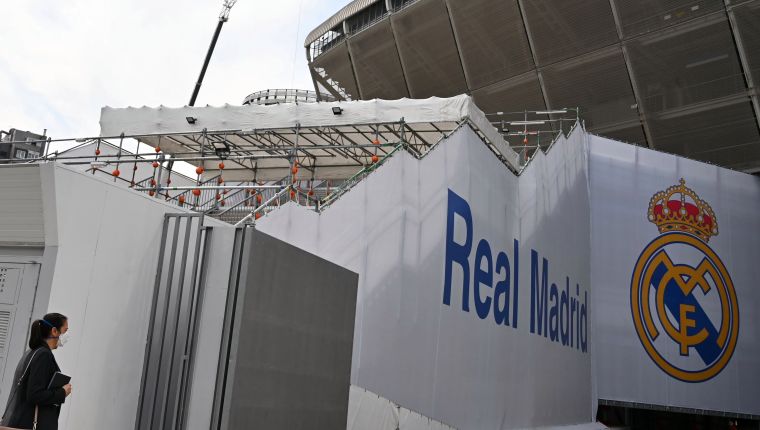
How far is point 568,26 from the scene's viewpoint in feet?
64.8

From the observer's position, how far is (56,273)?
4781 millimetres

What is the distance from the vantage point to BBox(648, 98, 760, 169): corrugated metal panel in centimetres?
1894

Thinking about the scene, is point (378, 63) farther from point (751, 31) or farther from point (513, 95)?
point (751, 31)

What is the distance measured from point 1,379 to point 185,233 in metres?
1.62

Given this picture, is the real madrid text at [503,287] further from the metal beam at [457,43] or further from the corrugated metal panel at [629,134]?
the metal beam at [457,43]

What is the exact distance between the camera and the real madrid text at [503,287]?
10102 millimetres

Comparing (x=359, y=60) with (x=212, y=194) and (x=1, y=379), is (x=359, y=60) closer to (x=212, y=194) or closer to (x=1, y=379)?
(x=212, y=194)

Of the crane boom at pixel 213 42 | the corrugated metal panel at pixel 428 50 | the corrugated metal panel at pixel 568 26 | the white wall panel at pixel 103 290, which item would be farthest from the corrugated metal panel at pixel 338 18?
the white wall panel at pixel 103 290

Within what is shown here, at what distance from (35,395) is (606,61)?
730 inches

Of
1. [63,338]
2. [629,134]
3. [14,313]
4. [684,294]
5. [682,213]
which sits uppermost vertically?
[629,134]

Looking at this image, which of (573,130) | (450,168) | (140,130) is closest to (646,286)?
(573,130)

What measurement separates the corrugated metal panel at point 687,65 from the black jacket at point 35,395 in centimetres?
1824

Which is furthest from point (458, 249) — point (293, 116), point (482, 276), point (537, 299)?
point (293, 116)

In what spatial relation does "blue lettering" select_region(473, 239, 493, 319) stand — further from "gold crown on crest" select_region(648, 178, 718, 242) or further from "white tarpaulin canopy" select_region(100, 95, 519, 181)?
"gold crown on crest" select_region(648, 178, 718, 242)
